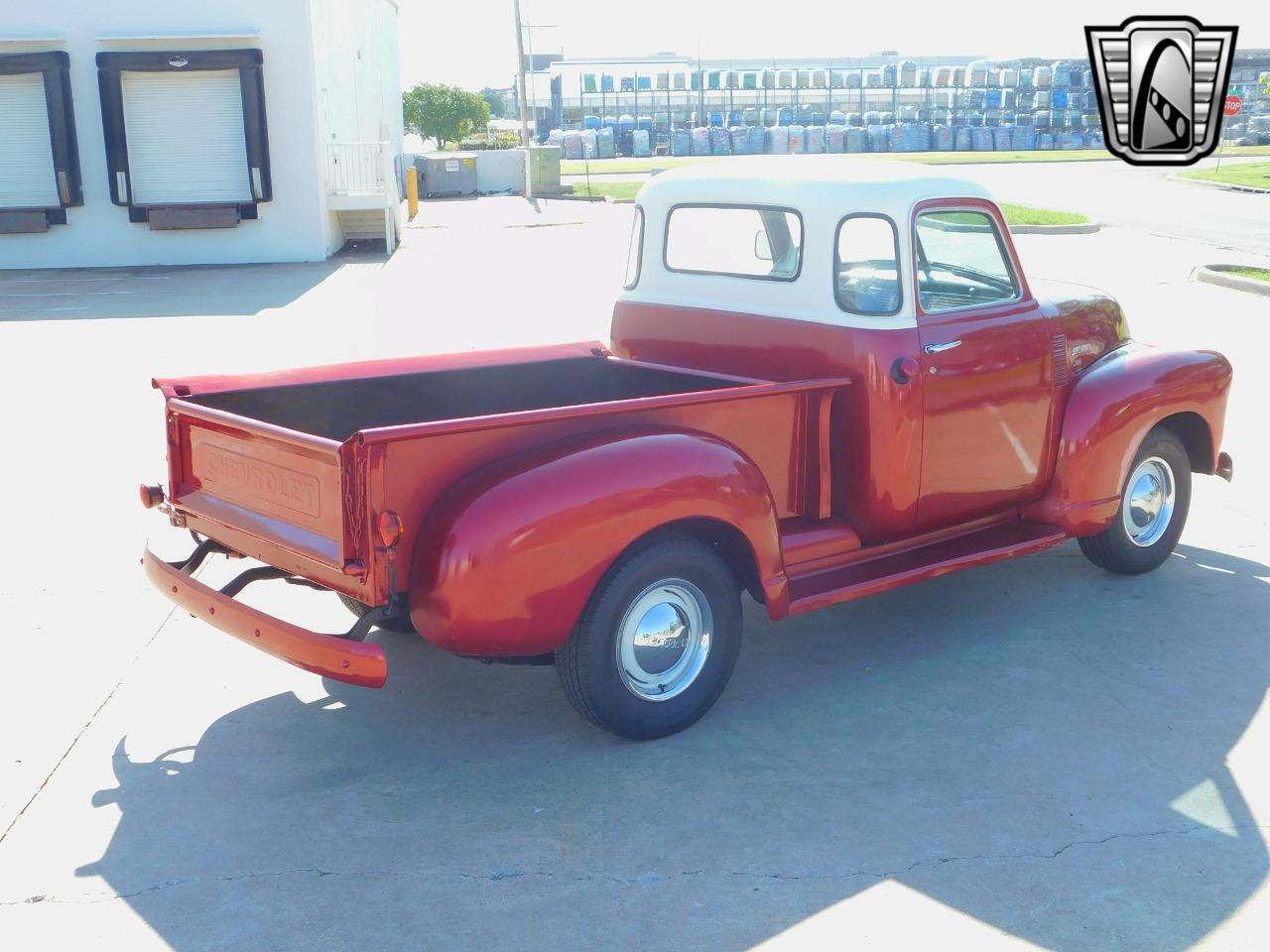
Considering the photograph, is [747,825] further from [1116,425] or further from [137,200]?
[137,200]

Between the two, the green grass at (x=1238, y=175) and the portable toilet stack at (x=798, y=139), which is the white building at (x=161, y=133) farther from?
the portable toilet stack at (x=798, y=139)

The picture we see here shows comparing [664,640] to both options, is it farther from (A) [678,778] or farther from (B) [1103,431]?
(B) [1103,431]

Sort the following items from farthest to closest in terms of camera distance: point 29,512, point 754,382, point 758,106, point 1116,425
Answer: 1. point 758,106
2. point 29,512
3. point 1116,425
4. point 754,382

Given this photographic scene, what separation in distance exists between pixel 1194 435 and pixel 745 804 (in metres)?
3.46

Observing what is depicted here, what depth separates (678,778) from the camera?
429 cm

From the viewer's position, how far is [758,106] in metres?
66.9

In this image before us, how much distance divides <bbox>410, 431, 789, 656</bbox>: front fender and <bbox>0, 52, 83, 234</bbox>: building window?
18240 mm

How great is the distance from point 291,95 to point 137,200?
2.89 meters

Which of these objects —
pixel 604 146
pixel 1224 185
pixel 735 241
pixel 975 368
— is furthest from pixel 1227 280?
pixel 604 146

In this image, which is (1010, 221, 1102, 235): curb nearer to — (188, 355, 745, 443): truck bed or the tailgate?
(188, 355, 745, 443): truck bed

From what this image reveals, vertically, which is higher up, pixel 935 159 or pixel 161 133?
pixel 161 133

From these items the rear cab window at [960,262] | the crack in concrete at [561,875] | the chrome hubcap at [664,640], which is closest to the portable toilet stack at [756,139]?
the rear cab window at [960,262]

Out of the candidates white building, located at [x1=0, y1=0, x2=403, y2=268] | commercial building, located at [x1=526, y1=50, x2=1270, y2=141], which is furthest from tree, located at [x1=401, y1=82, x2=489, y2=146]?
white building, located at [x1=0, y1=0, x2=403, y2=268]

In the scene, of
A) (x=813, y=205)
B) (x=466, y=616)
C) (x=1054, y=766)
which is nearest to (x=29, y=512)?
(x=466, y=616)
